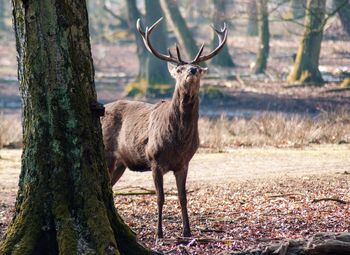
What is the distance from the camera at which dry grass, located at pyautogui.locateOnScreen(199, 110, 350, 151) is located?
739 inches

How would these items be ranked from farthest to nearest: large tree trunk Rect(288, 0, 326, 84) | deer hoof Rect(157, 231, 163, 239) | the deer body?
large tree trunk Rect(288, 0, 326, 84) → the deer body → deer hoof Rect(157, 231, 163, 239)

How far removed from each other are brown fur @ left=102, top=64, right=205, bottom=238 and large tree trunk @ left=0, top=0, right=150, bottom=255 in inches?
90.7

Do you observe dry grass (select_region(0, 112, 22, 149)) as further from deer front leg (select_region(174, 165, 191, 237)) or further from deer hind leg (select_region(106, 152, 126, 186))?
deer front leg (select_region(174, 165, 191, 237))

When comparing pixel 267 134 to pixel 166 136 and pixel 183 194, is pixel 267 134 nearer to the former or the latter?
pixel 166 136

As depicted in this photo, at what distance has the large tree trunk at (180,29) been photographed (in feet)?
114

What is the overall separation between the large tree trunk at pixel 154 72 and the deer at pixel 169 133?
815 inches

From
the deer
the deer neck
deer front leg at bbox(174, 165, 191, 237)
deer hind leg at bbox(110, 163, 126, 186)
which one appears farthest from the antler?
Answer: deer hind leg at bbox(110, 163, 126, 186)

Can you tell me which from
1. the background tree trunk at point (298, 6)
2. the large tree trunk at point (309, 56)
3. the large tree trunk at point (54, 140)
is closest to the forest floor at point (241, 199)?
the large tree trunk at point (54, 140)

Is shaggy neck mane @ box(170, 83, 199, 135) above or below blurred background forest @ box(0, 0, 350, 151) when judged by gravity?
above

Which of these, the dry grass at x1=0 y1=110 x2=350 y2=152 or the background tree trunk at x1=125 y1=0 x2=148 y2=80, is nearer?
the dry grass at x1=0 y1=110 x2=350 y2=152

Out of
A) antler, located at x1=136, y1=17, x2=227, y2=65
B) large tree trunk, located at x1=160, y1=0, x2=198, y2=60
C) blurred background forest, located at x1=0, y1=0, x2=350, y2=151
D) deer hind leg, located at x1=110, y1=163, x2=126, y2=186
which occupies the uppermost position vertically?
antler, located at x1=136, y1=17, x2=227, y2=65

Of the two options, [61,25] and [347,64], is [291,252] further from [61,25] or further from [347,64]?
[347,64]

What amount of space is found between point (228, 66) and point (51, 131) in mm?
32248

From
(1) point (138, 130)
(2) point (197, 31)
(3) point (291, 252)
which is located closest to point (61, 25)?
(3) point (291, 252)
